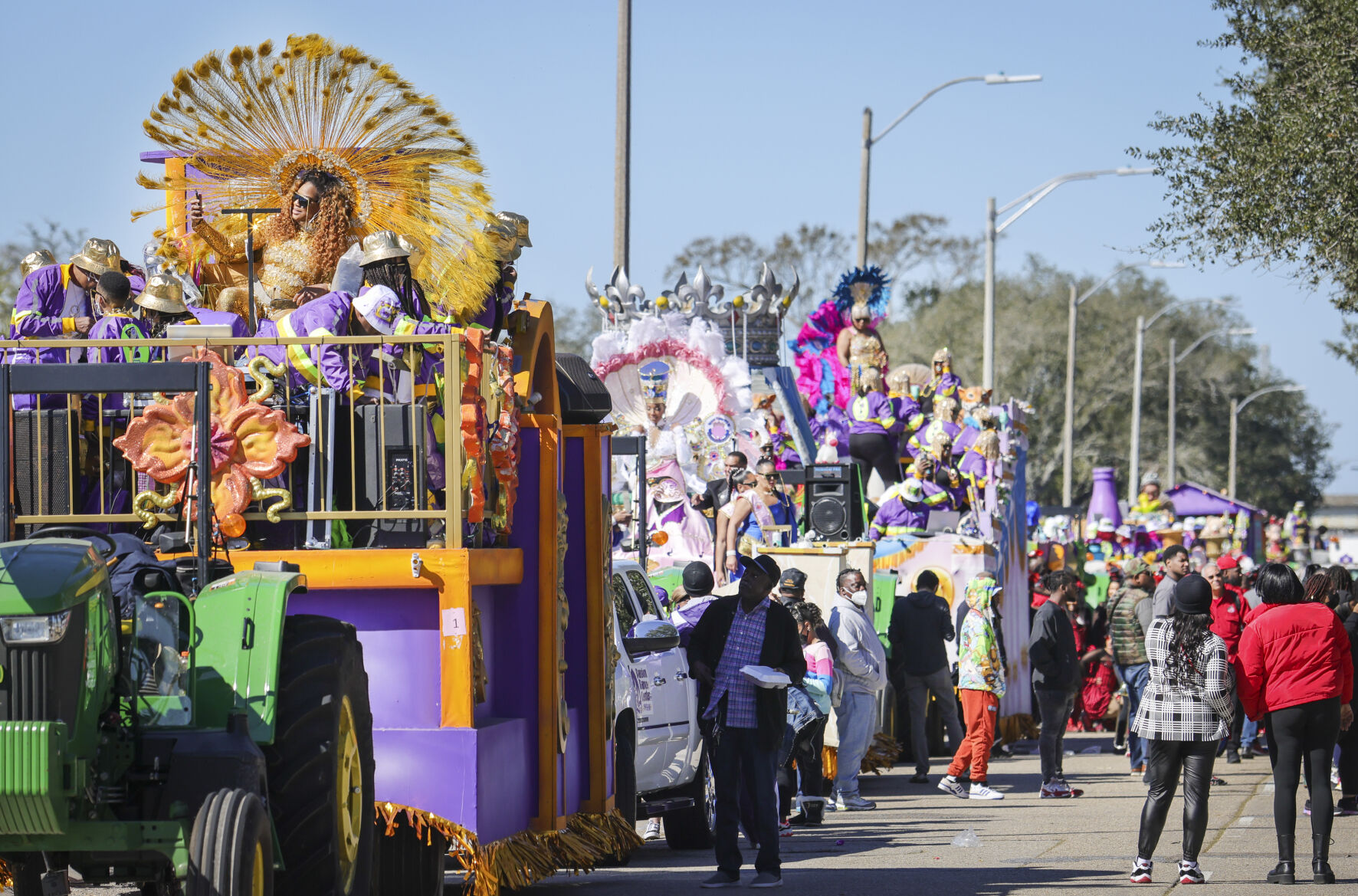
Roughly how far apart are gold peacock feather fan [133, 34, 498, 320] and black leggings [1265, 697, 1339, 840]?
5522 millimetres

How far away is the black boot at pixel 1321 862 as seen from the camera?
10.4 m

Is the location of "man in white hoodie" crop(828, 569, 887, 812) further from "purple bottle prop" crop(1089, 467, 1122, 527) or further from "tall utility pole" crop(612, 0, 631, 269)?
"purple bottle prop" crop(1089, 467, 1122, 527)

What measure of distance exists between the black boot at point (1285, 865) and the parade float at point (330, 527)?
3.73 meters

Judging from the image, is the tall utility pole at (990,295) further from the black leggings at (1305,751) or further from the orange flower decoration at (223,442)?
the orange flower decoration at (223,442)

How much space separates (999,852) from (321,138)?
20.4 ft

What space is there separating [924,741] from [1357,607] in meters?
4.19

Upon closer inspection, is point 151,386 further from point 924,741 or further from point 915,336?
point 915,336

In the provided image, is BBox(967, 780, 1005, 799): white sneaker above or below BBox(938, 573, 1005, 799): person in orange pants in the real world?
below

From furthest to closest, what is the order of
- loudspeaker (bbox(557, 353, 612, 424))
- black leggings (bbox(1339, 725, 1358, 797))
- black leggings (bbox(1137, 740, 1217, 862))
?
black leggings (bbox(1339, 725, 1358, 797))
black leggings (bbox(1137, 740, 1217, 862))
loudspeaker (bbox(557, 353, 612, 424))

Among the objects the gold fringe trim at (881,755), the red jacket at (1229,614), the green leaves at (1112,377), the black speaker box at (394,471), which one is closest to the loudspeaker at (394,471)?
the black speaker box at (394,471)

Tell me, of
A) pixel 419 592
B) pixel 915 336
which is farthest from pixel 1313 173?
pixel 915 336

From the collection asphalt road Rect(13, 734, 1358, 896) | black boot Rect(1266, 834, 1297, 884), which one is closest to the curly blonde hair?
asphalt road Rect(13, 734, 1358, 896)

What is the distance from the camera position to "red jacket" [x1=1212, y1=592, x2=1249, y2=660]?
51.8ft

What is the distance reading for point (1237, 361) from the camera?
7681 cm
